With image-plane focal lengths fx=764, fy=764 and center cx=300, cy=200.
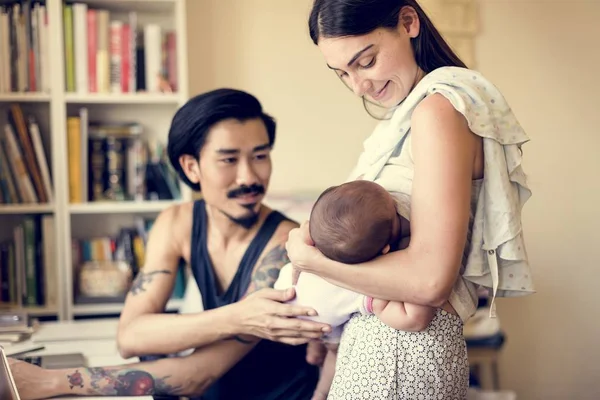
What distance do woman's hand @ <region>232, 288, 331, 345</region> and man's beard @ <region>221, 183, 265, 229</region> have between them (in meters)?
0.34

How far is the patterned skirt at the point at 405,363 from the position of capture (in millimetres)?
1362

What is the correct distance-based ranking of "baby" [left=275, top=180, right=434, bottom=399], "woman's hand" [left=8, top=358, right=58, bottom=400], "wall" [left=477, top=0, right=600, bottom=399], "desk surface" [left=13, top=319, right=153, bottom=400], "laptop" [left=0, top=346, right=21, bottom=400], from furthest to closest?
"wall" [left=477, top=0, right=600, bottom=399] → "desk surface" [left=13, top=319, right=153, bottom=400] → "woman's hand" [left=8, top=358, right=58, bottom=400] → "baby" [left=275, top=180, right=434, bottom=399] → "laptop" [left=0, top=346, right=21, bottom=400]

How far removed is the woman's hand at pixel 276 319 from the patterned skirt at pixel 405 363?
183mm

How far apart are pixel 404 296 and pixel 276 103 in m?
2.29

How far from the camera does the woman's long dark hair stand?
136 cm

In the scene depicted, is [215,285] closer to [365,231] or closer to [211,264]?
[211,264]

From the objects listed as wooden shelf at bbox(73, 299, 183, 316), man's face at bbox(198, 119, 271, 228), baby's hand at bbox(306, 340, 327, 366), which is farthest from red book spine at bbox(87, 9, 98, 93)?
baby's hand at bbox(306, 340, 327, 366)

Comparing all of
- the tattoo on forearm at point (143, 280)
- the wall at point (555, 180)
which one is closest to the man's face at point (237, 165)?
the tattoo on forearm at point (143, 280)

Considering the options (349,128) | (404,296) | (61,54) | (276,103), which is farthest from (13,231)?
(404,296)

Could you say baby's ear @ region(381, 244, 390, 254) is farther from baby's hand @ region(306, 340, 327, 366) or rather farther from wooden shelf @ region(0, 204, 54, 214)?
Result: wooden shelf @ region(0, 204, 54, 214)

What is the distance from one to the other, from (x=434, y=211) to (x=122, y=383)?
36.6 inches

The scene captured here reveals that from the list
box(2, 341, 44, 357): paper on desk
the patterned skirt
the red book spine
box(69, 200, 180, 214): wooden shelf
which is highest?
the red book spine

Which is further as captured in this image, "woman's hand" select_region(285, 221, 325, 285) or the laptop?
"woman's hand" select_region(285, 221, 325, 285)

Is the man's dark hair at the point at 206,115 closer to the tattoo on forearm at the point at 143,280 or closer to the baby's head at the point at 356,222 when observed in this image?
the tattoo on forearm at the point at 143,280
